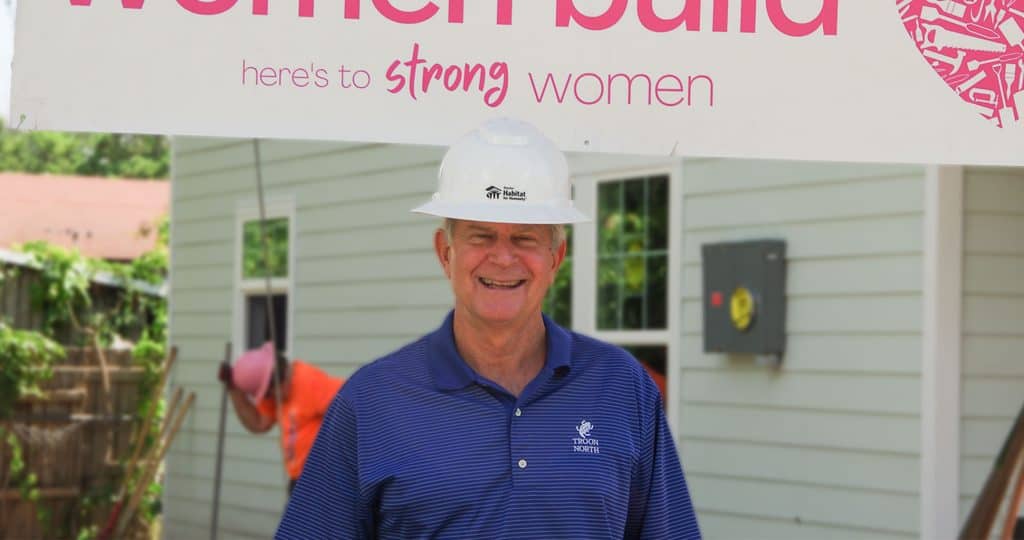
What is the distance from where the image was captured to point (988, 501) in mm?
4449

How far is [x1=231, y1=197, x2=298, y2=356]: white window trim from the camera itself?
1013 centimetres

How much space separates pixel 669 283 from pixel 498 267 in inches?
180

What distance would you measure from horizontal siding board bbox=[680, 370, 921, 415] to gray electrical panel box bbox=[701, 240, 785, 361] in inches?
5.8

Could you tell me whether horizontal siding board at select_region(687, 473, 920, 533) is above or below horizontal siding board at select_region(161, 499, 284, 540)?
above

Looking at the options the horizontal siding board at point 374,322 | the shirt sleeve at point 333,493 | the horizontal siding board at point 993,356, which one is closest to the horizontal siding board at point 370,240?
the horizontal siding board at point 374,322

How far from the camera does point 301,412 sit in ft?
25.5

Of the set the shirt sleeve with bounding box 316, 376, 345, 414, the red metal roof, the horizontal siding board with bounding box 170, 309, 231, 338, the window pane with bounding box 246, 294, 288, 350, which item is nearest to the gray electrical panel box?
the shirt sleeve with bounding box 316, 376, 345, 414

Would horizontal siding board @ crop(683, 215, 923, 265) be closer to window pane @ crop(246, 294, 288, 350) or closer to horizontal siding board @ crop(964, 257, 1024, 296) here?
horizontal siding board @ crop(964, 257, 1024, 296)

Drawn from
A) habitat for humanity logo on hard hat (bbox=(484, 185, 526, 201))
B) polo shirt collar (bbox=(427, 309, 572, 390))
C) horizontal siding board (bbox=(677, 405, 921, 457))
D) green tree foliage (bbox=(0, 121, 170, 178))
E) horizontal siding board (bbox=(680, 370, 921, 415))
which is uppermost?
green tree foliage (bbox=(0, 121, 170, 178))

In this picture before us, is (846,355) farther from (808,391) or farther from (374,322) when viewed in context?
(374,322)

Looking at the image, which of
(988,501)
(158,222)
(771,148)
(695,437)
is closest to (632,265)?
(695,437)

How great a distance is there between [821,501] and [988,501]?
2.18 metres

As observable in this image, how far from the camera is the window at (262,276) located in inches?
404

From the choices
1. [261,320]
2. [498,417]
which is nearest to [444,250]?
[498,417]
